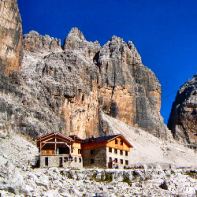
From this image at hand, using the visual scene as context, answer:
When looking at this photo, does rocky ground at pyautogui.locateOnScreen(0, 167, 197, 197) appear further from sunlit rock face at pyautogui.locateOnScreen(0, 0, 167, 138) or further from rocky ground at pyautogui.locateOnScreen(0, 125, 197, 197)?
sunlit rock face at pyautogui.locateOnScreen(0, 0, 167, 138)

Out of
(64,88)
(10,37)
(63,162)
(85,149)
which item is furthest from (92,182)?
(64,88)

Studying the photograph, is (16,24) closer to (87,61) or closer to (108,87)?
(87,61)

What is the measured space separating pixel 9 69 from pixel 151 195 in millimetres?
87205

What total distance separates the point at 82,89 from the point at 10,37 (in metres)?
28.3

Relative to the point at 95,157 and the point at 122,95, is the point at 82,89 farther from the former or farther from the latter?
the point at 95,157

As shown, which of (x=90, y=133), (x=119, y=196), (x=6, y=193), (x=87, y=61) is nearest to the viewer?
(x=6, y=193)

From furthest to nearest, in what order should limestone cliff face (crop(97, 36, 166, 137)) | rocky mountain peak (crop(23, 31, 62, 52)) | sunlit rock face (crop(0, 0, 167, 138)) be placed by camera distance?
rocky mountain peak (crop(23, 31, 62, 52)), limestone cliff face (crop(97, 36, 166, 137)), sunlit rock face (crop(0, 0, 167, 138))

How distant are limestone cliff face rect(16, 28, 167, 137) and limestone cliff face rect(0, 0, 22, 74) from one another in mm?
6145

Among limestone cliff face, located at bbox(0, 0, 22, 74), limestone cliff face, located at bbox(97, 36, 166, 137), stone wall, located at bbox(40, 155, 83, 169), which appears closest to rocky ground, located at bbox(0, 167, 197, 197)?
stone wall, located at bbox(40, 155, 83, 169)

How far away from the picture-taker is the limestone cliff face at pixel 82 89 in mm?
149500

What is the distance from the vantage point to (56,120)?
471ft

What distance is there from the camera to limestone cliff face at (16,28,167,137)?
490 feet

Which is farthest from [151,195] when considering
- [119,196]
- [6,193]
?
[6,193]

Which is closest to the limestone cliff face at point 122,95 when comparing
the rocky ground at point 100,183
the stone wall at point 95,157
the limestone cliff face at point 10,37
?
the limestone cliff face at point 10,37
